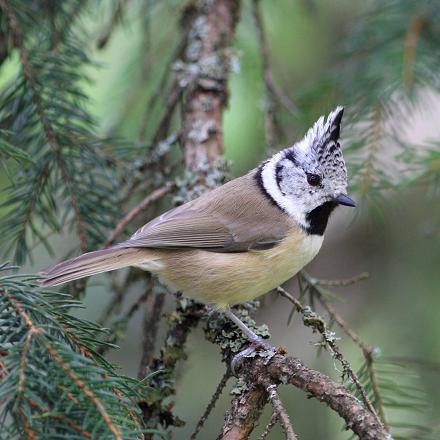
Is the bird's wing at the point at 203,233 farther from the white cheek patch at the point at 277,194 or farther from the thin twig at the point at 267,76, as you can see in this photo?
the thin twig at the point at 267,76

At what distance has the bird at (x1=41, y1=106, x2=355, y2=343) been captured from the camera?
2.43 meters

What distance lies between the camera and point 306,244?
254 centimetres

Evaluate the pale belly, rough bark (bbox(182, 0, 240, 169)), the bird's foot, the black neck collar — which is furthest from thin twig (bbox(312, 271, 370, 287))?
rough bark (bbox(182, 0, 240, 169))

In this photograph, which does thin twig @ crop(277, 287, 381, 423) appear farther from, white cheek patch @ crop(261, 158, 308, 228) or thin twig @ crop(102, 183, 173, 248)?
thin twig @ crop(102, 183, 173, 248)

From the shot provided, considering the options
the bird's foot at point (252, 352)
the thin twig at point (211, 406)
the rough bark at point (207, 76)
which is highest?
the rough bark at point (207, 76)

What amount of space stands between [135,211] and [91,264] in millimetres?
436

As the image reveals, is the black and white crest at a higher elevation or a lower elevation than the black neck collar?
higher

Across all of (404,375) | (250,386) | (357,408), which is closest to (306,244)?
(404,375)

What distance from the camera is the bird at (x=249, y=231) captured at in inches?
95.5

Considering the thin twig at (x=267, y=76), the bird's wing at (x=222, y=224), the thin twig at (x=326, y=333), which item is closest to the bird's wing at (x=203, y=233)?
the bird's wing at (x=222, y=224)

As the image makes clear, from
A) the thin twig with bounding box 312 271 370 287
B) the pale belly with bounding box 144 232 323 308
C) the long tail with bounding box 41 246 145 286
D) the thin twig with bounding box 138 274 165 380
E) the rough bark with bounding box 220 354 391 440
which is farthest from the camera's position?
the pale belly with bounding box 144 232 323 308

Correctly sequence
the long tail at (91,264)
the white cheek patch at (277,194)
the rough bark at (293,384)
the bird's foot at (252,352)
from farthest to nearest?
1. the white cheek patch at (277,194)
2. the long tail at (91,264)
3. the bird's foot at (252,352)
4. the rough bark at (293,384)

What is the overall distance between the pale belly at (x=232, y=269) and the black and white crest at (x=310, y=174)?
0.46 ft

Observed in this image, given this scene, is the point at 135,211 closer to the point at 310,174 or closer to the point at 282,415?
the point at 310,174
